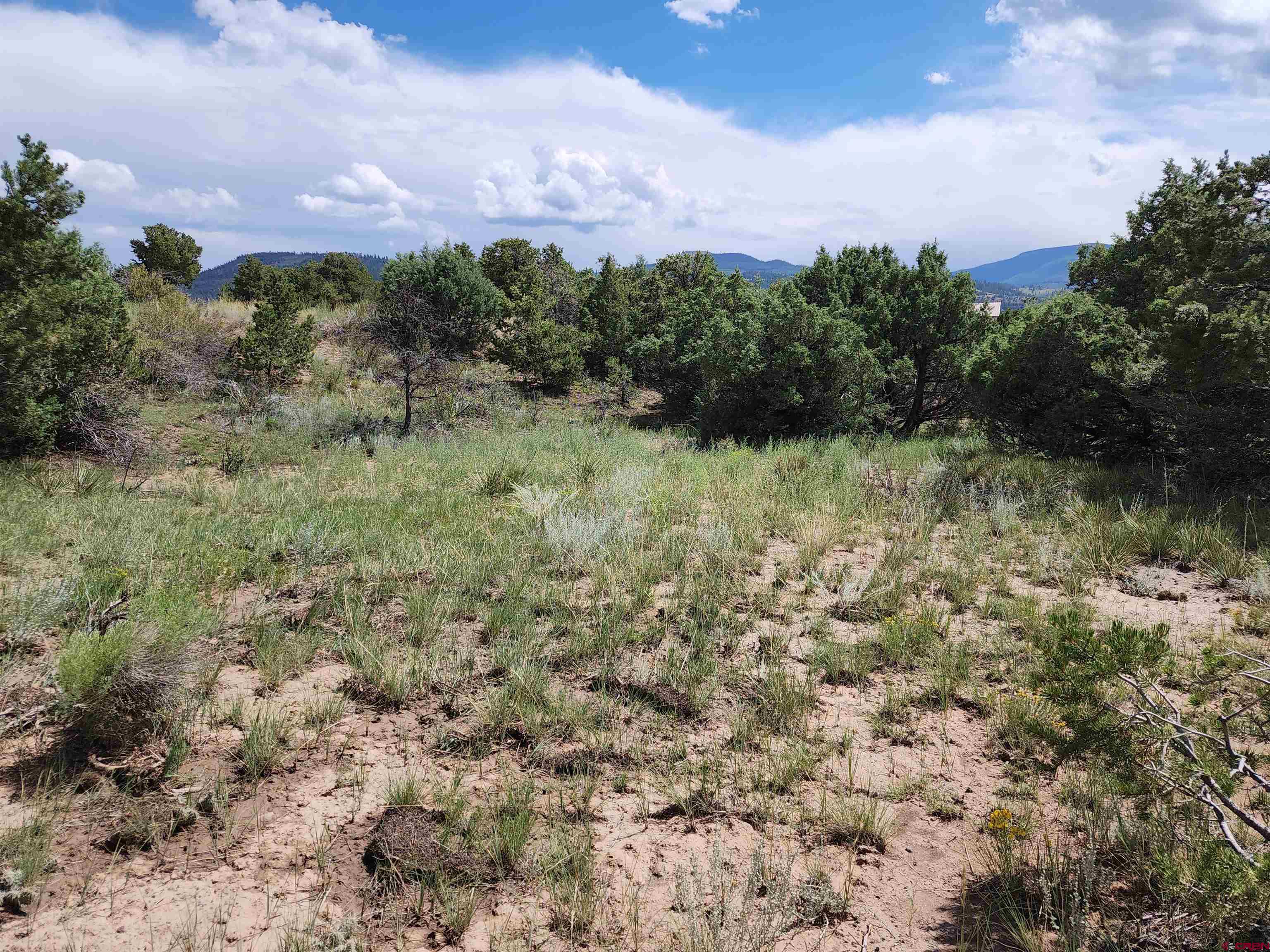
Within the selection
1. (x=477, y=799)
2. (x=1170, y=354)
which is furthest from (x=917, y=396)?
(x=477, y=799)

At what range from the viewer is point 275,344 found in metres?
15.3

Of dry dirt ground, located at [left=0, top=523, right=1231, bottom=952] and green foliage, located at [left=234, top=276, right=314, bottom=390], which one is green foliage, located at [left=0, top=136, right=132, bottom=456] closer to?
green foliage, located at [left=234, top=276, right=314, bottom=390]

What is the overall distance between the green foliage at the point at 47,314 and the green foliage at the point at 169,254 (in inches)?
944

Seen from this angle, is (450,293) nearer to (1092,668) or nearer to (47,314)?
(47,314)

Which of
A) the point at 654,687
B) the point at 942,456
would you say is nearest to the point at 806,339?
the point at 942,456

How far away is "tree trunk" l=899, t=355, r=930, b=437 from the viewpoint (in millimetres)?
16234

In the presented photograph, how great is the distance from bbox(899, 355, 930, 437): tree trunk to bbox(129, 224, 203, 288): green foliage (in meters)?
32.2

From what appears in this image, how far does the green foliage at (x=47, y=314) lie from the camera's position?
6.89 metres

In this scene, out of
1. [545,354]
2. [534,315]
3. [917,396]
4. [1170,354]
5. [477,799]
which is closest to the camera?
[477,799]

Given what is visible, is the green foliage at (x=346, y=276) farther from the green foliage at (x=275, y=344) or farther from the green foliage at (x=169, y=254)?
the green foliage at (x=275, y=344)

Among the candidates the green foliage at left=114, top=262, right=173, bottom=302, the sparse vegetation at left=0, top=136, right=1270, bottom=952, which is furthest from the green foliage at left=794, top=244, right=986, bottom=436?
the green foliage at left=114, top=262, right=173, bottom=302

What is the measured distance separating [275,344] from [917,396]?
1538 cm

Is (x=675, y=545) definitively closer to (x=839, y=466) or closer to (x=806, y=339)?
(x=839, y=466)

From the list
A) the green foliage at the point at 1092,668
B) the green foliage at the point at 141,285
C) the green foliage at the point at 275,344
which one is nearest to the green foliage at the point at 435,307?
the green foliage at the point at 275,344
